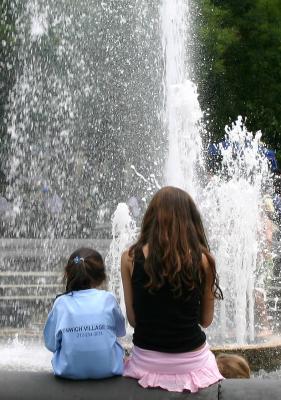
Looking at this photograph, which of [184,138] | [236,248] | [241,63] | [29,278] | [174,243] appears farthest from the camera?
[241,63]

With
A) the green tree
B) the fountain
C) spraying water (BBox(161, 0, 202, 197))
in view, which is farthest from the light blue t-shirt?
the green tree

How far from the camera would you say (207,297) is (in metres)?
3.55

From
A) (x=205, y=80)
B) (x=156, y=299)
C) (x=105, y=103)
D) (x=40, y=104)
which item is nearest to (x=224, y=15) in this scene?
(x=205, y=80)

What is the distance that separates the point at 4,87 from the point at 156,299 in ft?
62.2

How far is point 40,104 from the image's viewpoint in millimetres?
21766

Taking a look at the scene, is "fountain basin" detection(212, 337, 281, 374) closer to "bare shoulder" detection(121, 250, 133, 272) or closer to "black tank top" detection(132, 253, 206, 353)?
"black tank top" detection(132, 253, 206, 353)

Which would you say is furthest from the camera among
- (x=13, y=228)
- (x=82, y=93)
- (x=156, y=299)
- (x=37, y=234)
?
(x=82, y=93)

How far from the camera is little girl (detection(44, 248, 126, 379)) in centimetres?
360

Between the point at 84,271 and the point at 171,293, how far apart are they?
443 millimetres

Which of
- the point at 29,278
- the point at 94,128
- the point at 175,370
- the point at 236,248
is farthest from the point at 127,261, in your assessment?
the point at 94,128

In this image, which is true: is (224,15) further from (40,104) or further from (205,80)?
(40,104)

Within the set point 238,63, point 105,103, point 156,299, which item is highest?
point 238,63

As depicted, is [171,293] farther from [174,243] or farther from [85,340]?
[85,340]

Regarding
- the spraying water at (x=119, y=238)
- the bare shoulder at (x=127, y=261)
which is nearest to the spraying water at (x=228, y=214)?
the spraying water at (x=119, y=238)
